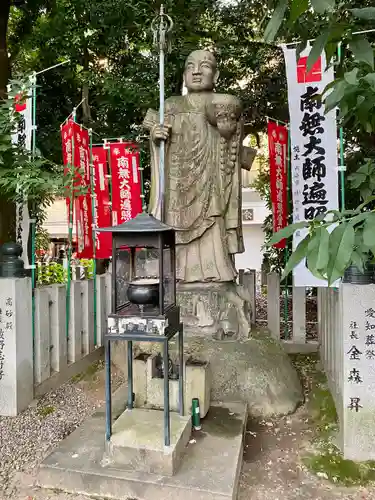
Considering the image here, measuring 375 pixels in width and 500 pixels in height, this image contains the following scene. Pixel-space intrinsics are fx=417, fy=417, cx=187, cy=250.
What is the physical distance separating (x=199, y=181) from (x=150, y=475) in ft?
11.9

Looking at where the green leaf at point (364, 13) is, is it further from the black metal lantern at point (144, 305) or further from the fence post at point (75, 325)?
the fence post at point (75, 325)

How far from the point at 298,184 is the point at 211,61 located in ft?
6.75

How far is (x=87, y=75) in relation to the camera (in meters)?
8.17

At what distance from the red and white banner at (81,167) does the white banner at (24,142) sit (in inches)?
28.0

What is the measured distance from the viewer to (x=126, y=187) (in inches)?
298

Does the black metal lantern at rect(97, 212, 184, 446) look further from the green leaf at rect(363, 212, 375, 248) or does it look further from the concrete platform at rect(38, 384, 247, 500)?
the green leaf at rect(363, 212, 375, 248)

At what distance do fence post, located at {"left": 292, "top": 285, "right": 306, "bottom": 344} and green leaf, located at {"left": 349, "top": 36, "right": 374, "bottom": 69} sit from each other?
16.4 feet

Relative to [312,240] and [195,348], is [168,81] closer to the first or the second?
[195,348]

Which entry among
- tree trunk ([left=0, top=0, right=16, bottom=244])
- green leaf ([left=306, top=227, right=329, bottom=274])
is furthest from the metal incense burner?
tree trunk ([left=0, top=0, right=16, bottom=244])

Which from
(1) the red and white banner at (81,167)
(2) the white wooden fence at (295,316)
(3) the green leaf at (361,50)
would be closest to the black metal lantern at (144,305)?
(3) the green leaf at (361,50)

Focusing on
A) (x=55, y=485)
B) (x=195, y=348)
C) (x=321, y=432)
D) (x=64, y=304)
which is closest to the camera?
(x=55, y=485)

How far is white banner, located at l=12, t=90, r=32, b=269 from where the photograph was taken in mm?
5035

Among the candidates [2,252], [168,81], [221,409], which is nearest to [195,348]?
[221,409]

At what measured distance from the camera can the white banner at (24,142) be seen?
5.04m
